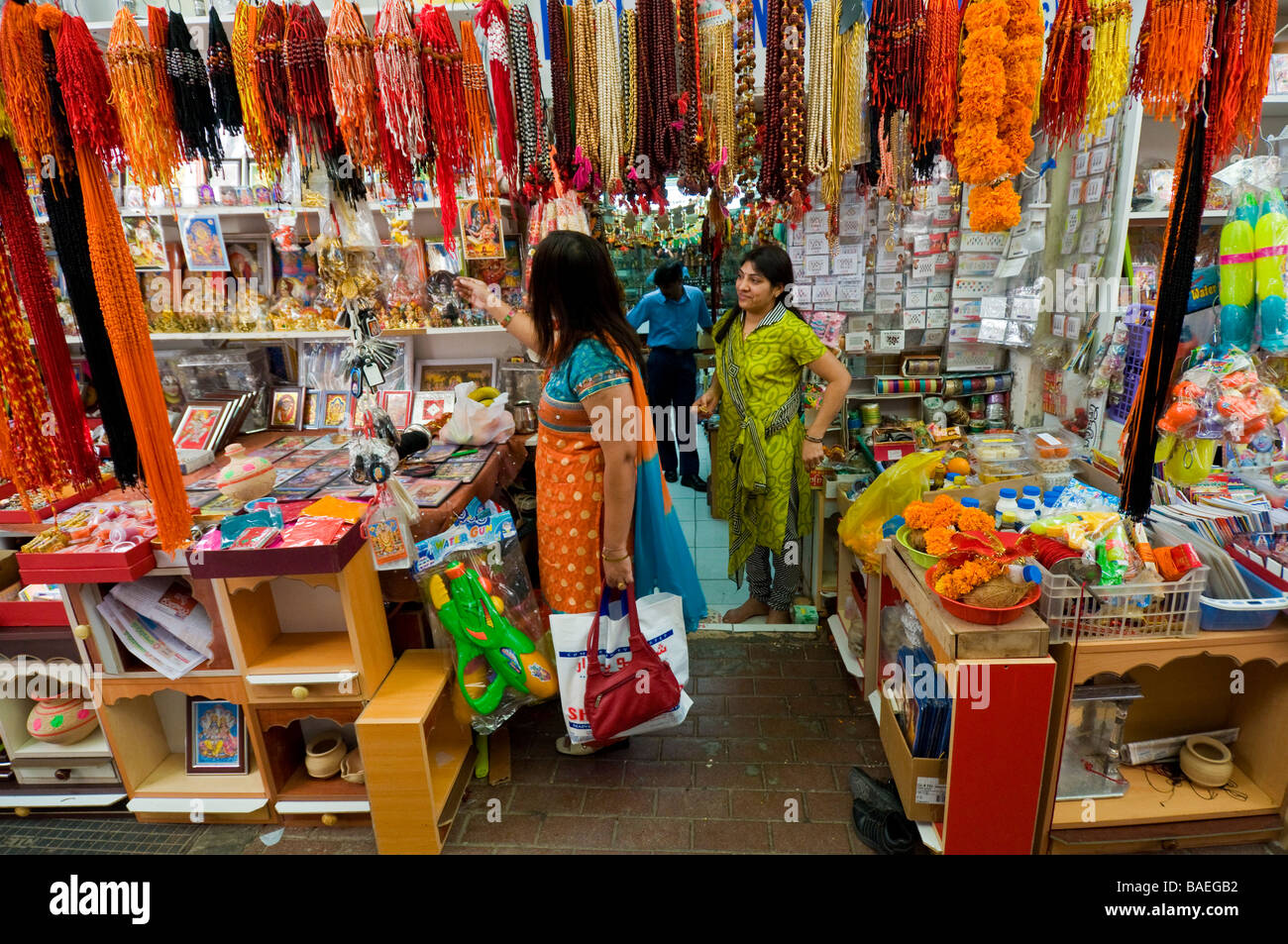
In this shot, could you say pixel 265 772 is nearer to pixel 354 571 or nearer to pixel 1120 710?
pixel 354 571

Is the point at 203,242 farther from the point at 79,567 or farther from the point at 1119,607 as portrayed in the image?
the point at 1119,607

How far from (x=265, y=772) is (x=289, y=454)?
3.91ft

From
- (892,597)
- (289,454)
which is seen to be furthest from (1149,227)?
(289,454)

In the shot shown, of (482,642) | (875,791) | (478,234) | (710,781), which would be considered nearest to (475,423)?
(478,234)

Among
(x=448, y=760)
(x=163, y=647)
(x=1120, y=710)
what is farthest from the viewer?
(x=448, y=760)

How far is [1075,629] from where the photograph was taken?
1.60 metres

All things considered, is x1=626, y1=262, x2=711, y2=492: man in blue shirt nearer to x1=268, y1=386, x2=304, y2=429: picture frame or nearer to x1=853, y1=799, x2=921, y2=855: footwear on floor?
x1=268, y1=386, x2=304, y2=429: picture frame

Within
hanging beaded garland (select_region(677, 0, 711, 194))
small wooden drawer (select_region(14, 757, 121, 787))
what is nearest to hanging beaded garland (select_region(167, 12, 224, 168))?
hanging beaded garland (select_region(677, 0, 711, 194))

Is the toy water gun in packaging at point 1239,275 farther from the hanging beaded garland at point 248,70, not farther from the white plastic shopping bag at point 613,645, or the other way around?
the hanging beaded garland at point 248,70

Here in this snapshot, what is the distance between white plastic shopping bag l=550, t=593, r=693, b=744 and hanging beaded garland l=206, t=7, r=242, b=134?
4.98 ft

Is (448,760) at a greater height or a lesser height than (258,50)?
lesser

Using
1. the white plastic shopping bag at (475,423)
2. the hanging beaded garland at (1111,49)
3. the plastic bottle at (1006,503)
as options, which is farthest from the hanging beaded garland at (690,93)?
the plastic bottle at (1006,503)

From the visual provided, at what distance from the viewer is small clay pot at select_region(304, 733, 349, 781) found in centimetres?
205

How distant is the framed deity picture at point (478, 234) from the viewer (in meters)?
2.70
